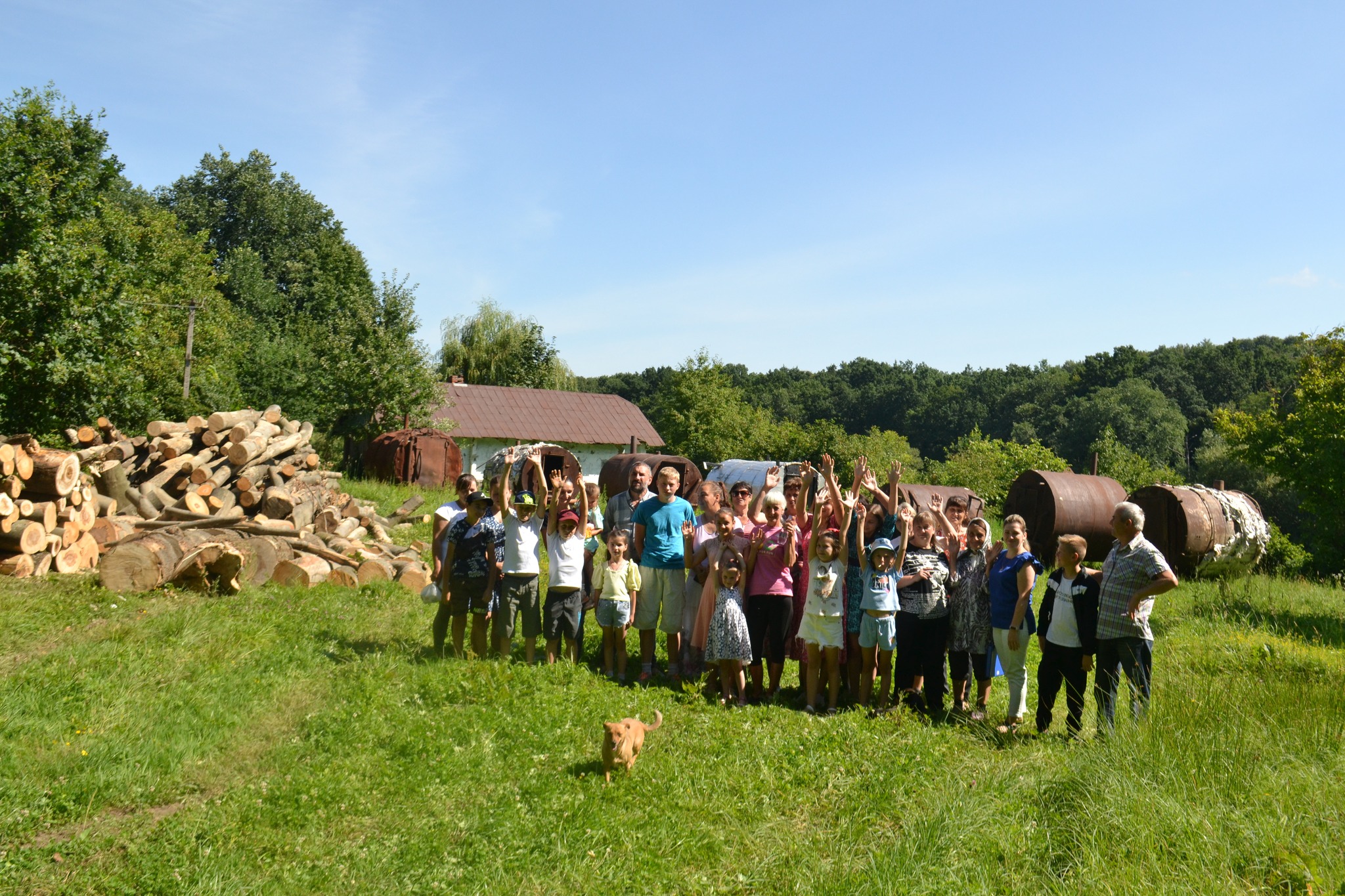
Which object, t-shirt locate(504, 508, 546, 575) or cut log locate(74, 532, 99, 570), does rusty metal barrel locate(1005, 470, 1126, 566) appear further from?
cut log locate(74, 532, 99, 570)

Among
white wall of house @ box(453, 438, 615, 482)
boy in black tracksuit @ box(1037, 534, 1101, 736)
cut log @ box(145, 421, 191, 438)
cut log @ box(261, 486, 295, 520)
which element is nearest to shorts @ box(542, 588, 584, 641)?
boy in black tracksuit @ box(1037, 534, 1101, 736)

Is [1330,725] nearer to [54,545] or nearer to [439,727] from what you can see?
[439,727]

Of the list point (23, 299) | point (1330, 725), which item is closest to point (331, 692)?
point (1330, 725)

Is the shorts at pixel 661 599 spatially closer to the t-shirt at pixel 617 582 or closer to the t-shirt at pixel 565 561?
the t-shirt at pixel 617 582

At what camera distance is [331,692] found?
7227 mm

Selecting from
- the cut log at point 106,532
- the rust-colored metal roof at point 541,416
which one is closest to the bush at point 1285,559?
the cut log at point 106,532

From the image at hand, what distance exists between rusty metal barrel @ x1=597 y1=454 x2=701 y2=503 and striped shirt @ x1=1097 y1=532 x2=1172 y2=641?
13058mm

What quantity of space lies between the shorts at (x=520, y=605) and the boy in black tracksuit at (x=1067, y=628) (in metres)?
4.06

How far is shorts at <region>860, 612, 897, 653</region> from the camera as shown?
7156mm

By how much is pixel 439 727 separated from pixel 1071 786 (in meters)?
4.07

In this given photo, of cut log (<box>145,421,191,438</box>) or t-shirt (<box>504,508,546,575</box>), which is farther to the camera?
cut log (<box>145,421,191,438</box>)

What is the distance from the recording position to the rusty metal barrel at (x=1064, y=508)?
16.2 metres

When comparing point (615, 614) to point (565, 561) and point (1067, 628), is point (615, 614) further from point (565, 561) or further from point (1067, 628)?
point (1067, 628)

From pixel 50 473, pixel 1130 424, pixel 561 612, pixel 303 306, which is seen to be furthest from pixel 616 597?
pixel 1130 424
